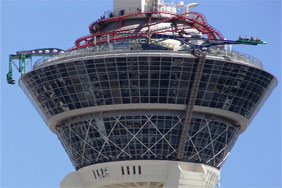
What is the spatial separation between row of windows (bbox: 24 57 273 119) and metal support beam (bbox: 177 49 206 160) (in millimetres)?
635

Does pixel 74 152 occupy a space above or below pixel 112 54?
below

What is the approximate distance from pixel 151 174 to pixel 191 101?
1093 cm

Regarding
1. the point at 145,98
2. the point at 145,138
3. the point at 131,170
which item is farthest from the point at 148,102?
the point at 131,170

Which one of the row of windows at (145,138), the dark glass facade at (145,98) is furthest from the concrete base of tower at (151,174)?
the dark glass facade at (145,98)

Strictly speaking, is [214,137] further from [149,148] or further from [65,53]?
[65,53]

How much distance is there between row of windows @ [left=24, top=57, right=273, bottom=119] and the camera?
590ft

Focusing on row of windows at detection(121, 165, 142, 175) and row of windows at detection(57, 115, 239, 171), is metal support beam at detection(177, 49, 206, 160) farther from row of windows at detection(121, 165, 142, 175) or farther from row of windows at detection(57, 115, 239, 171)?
row of windows at detection(121, 165, 142, 175)

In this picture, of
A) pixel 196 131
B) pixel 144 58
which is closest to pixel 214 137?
pixel 196 131

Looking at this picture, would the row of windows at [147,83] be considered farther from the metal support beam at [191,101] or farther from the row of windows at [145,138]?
the row of windows at [145,138]

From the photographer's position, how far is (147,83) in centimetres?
18012

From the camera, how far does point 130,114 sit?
182000mm

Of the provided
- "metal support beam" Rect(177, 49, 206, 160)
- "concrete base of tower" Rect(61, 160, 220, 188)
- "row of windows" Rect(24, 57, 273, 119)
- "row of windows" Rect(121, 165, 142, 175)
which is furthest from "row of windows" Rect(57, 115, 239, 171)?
"row of windows" Rect(24, 57, 273, 119)

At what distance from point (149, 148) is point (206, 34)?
65.0ft

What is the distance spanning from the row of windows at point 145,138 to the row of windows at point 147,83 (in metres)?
2.52
